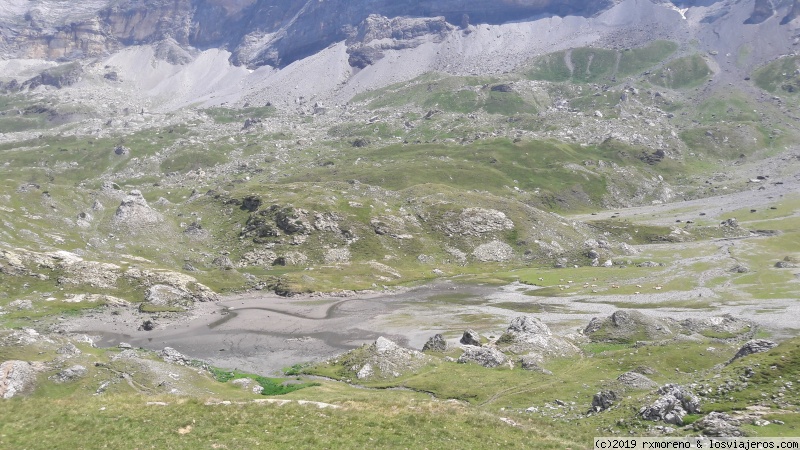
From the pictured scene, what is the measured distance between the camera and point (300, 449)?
27.9 m

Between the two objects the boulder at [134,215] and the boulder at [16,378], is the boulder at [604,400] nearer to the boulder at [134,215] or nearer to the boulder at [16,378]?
the boulder at [16,378]

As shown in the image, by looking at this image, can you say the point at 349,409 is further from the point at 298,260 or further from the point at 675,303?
the point at 298,260

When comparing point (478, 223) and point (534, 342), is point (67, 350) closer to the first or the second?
point (534, 342)

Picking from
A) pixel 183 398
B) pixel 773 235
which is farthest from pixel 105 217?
pixel 773 235

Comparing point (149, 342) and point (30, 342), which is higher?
point (30, 342)

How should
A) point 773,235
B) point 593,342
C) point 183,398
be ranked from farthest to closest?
1. point 773,235
2. point 593,342
3. point 183,398

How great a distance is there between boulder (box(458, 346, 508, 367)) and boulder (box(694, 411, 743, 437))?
35.0 m

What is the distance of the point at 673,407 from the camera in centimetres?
3325

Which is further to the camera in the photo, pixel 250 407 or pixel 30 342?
pixel 30 342

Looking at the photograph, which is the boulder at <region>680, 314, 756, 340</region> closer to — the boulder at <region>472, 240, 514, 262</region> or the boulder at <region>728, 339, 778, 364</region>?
the boulder at <region>728, 339, 778, 364</region>

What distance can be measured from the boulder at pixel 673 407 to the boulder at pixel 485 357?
3090 cm

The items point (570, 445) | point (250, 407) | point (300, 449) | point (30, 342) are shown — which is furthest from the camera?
point (30, 342)

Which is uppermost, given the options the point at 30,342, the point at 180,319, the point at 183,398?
the point at 183,398

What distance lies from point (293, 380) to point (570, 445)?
1835 inches
